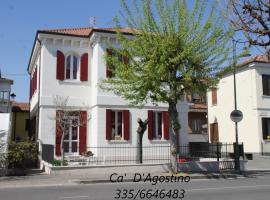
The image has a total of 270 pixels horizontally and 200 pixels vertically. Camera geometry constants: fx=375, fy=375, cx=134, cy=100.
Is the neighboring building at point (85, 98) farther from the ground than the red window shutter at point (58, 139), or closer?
farther from the ground

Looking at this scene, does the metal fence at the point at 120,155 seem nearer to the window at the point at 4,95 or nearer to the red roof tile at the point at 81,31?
the red roof tile at the point at 81,31

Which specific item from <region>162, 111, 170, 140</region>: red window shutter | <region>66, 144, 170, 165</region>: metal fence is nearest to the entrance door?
<region>162, 111, 170, 140</region>: red window shutter

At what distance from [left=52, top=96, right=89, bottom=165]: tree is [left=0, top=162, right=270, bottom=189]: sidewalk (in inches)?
118

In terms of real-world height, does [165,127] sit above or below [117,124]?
below

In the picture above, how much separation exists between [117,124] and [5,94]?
1760 centimetres

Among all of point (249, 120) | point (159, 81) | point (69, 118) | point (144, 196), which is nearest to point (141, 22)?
point (159, 81)

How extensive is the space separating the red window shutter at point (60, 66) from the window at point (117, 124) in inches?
154

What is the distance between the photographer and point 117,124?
23.4m

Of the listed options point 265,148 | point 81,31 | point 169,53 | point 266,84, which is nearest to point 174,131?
point 169,53

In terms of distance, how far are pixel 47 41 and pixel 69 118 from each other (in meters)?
5.38

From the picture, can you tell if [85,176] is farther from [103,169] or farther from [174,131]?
[174,131]

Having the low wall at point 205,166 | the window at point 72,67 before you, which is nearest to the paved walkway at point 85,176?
the low wall at point 205,166

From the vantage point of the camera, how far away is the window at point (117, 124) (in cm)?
2319

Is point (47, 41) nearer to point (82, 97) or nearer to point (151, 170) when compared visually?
point (82, 97)
